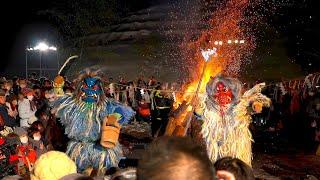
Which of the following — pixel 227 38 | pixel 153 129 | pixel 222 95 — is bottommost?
pixel 153 129

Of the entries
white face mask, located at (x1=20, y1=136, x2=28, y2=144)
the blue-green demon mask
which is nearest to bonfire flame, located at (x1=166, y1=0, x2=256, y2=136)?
white face mask, located at (x1=20, y1=136, x2=28, y2=144)

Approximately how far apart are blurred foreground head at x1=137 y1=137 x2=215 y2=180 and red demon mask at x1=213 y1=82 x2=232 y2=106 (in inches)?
186

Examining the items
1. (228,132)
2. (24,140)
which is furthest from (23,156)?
(228,132)

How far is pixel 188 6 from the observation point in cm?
3828

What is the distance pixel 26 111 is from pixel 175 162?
29.1ft

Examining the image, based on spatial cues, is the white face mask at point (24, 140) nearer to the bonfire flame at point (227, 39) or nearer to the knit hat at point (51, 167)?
the knit hat at point (51, 167)

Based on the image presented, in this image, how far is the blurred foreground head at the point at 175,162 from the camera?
142 centimetres

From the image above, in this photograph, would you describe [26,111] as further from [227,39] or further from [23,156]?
[227,39]

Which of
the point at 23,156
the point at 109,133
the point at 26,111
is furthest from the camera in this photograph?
the point at 26,111

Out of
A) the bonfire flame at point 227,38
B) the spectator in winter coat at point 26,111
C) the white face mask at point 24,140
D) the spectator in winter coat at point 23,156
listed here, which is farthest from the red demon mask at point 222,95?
the bonfire flame at point 227,38

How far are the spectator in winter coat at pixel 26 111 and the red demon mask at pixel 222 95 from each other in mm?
5001

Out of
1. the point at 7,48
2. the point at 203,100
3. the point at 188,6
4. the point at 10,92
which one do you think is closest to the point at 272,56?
the point at 188,6

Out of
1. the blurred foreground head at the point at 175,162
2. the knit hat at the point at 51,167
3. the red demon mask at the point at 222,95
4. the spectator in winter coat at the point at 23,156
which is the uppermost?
the red demon mask at the point at 222,95

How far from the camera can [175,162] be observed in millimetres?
1422
